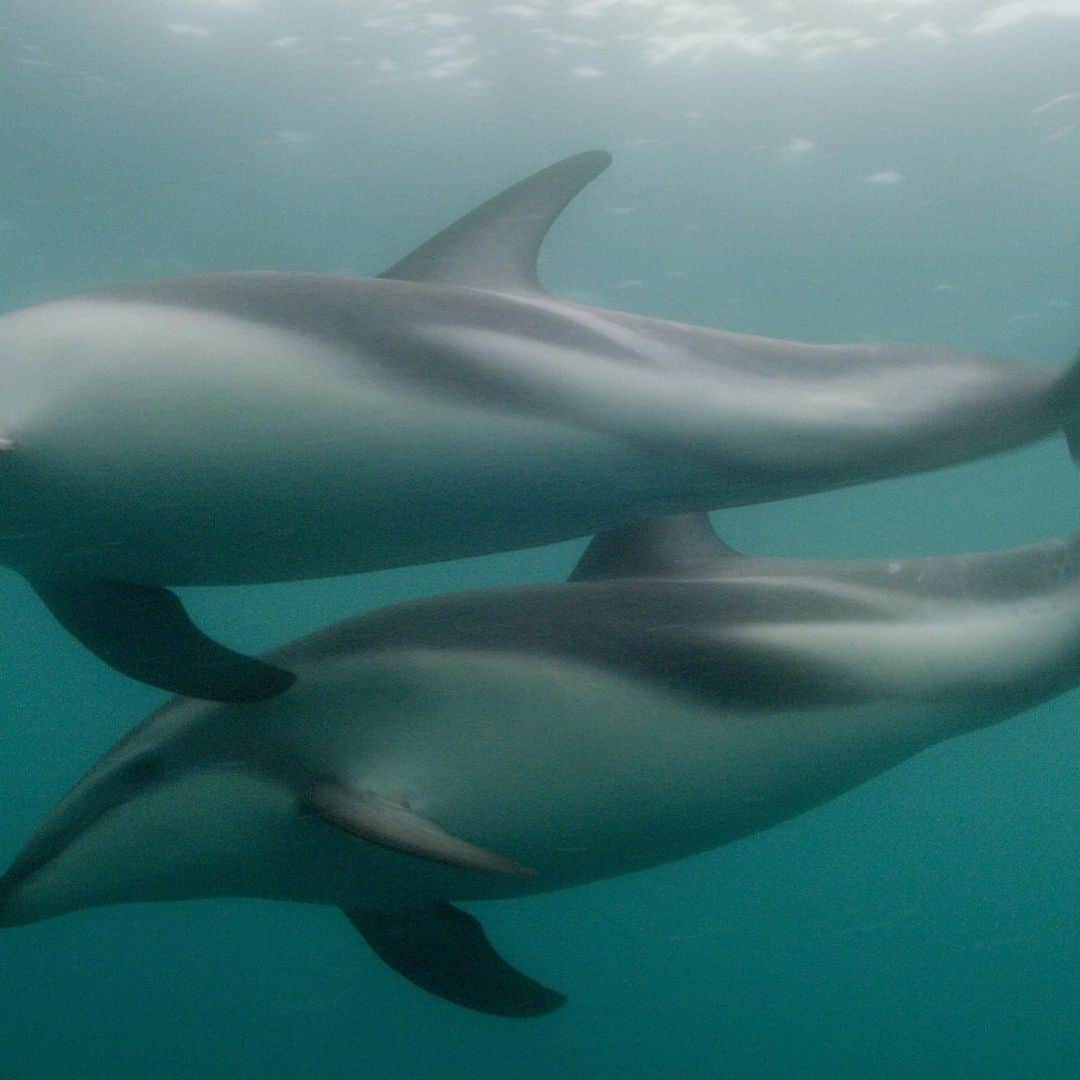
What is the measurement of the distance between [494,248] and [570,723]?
1.97 m

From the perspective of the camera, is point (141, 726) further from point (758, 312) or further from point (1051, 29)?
point (758, 312)

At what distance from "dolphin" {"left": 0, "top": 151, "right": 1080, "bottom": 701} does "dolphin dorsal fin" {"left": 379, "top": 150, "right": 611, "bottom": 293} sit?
614 mm

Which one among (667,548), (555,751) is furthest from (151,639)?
(667,548)

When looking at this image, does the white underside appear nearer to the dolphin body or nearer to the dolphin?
the dolphin body

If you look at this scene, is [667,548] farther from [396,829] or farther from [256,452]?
[256,452]

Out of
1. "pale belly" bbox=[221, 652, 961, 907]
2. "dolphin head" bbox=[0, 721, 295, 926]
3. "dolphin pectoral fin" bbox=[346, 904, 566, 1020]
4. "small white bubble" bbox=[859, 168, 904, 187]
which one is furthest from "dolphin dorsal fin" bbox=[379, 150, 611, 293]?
"small white bubble" bbox=[859, 168, 904, 187]

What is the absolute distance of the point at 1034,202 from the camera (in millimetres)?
17609

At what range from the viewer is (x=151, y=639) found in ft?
15.1

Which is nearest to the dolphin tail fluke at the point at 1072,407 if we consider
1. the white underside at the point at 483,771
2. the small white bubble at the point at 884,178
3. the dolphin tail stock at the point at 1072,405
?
the dolphin tail stock at the point at 1072,405

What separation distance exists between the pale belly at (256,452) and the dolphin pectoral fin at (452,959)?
2452mm

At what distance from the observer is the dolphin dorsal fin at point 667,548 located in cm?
513

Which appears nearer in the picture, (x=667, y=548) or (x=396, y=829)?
(x=396, y=829)

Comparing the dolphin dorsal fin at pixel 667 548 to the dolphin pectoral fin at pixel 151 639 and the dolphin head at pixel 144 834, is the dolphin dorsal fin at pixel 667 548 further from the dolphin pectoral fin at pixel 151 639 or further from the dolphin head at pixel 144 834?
the dolphin head at pixel 144 834

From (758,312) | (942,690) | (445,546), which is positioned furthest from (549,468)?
(758,312)
